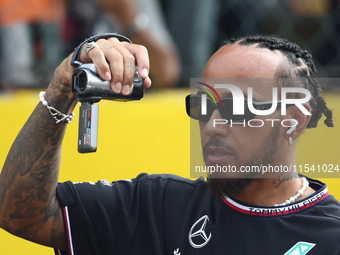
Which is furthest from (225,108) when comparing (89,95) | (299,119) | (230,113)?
(89,95)

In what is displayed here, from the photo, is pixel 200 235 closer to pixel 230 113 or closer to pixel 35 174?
pixel 230 113

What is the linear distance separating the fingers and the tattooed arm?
1.6 inches

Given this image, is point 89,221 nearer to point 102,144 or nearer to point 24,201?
point 24,201

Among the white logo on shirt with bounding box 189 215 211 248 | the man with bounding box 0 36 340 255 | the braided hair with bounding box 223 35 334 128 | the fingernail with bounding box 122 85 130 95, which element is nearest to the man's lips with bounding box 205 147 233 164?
the man with bounding box 0 36 340 255

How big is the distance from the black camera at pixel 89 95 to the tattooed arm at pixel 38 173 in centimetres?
13

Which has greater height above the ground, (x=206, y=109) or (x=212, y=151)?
(x=206, y=109)

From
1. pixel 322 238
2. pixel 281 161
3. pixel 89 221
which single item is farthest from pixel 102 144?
pixel 322 238

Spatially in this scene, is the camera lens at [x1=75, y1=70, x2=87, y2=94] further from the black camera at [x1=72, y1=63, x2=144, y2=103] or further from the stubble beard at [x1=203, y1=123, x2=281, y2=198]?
the stubble beard at [x1=203, y1=123, x2=281, y2=198]

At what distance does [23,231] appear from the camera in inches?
64.3

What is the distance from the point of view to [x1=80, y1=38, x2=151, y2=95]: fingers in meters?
1.40

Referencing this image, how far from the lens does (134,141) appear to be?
8.02 ft

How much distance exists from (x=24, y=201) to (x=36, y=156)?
17cm

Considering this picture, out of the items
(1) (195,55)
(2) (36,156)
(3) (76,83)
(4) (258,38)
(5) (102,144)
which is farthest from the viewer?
(1) (195,55)

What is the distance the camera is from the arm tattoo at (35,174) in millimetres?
1571
